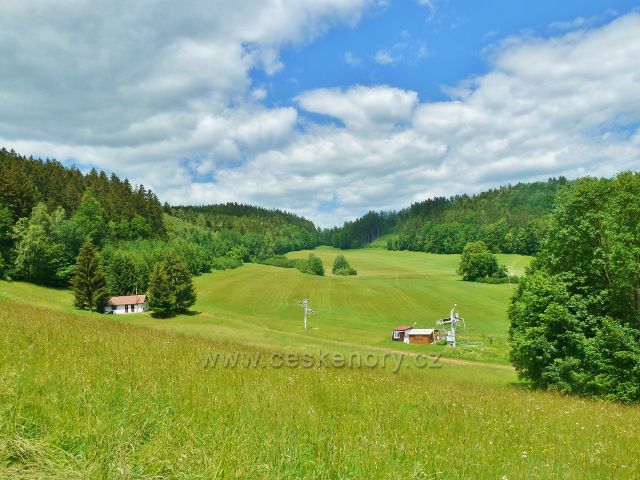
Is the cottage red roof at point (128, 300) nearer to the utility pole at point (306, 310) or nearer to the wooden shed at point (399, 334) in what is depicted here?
the utility pole at point (306, 310)

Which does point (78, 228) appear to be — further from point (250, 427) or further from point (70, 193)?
point (250, 427)

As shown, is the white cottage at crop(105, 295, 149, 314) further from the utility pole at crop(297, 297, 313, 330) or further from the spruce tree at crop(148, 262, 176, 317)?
the utility pole at crop(297, 297, 313, 330)

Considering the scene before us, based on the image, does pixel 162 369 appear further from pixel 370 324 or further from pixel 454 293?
pixel 454 293

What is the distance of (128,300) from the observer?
82812 millimetres

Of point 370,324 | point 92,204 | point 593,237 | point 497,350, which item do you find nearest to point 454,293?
point 370,324

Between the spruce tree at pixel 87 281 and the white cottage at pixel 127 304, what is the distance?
8693 millimetres

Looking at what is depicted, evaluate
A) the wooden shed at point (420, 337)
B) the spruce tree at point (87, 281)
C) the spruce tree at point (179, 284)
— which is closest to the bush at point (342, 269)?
the spruce tree at point (179, 284)

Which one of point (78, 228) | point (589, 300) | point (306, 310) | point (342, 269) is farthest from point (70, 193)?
point (589, 300)

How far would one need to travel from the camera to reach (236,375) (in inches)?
285

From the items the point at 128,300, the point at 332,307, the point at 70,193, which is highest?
the point at 70,193

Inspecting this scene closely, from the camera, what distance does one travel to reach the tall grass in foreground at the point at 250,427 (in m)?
3.90

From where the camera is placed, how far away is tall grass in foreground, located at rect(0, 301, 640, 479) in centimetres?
390

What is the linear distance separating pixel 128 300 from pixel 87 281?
13467mm

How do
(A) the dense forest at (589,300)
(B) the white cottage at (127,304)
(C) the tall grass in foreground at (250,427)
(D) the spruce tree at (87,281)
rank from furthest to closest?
1. (B) the white cottage at (127,304)
2. (D) the spruce tree at (87,281)
3. (A) the dense forest at (589,300)
4. (C) the tall grass in foreground at (250,427)
